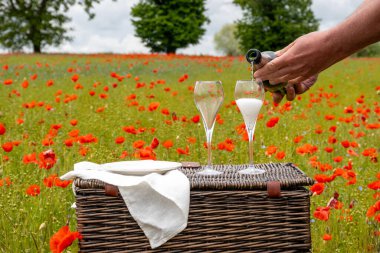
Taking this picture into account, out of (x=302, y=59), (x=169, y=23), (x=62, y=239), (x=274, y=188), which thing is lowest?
(x=62, y=239)

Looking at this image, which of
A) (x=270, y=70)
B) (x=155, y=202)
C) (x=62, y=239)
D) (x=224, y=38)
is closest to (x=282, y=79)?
(x=270, y=70)

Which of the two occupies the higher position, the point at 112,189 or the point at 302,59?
→ the point at 302,59

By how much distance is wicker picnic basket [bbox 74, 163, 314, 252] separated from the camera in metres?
1.99

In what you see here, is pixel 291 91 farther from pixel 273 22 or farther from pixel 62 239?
pixel 273 22

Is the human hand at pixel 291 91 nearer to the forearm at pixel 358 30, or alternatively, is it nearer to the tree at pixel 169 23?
the forearm at pixel 358 30

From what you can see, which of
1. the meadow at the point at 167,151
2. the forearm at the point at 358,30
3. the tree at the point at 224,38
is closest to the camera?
the forearm at the point at 358,30

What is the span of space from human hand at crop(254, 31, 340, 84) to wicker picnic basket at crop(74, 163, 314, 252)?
14.3 inches

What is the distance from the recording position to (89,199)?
2.06 meters

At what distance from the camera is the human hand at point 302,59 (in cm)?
201

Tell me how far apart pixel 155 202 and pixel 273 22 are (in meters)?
26.9

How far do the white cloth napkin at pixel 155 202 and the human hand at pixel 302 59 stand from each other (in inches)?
19.1

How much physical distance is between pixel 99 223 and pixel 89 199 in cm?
9

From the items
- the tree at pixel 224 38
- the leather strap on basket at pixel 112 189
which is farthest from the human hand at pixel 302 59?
the tree at pixel 224 38

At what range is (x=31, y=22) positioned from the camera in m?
26.6
